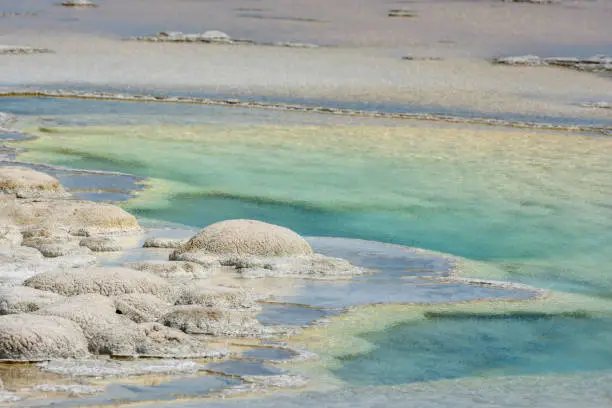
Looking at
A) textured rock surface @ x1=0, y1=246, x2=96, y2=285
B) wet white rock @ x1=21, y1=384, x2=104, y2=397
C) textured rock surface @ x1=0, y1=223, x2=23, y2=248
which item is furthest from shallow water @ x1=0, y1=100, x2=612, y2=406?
textured rock surface @ x1=0, y1=223, x2=23, y2=248

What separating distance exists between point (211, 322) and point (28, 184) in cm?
274

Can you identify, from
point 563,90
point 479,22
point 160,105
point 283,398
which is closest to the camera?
point 283,398

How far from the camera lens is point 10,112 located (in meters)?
10.7

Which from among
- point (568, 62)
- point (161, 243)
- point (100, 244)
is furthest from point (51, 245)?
point (568, 62)

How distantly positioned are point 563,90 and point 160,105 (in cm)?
394

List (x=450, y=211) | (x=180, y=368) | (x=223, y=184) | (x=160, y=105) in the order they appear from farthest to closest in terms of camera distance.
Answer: (x=160, y=105) < (x=223, y=184) < (x=450, y=211) < (x=180, y=368)

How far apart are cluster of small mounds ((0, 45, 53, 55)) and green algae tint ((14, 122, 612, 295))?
5.04m

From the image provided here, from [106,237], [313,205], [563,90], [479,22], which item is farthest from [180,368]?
[479,22]

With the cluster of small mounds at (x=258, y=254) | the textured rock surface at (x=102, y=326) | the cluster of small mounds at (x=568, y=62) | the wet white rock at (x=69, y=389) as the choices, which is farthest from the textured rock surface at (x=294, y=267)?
the cluster of small mounds at (x=568, y=62)

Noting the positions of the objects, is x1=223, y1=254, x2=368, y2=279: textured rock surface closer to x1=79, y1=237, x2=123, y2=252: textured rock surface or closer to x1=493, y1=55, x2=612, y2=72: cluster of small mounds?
x1=79, y1=237, x2=123, y2=252: textured rock surface

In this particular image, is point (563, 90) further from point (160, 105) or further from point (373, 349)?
point (373, 349)

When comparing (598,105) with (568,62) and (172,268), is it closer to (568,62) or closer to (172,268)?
(568,62)

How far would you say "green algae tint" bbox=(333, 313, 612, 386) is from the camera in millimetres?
3971

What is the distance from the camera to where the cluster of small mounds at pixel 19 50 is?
47.9 feet
